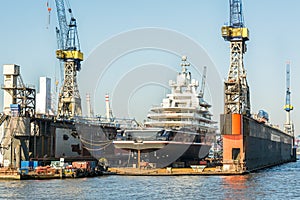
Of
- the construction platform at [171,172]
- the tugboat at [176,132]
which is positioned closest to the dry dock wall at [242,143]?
the construction platform at [171,172]

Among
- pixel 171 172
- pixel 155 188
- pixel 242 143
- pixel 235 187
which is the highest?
pixel 242 143

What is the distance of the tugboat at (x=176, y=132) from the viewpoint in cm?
9312

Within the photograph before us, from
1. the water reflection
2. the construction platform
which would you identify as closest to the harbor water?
the water reflection

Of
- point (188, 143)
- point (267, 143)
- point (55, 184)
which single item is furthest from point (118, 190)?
point (267, 143)

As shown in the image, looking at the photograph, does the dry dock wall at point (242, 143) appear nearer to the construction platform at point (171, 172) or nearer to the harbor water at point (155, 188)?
the construction platform at point (171, 172)

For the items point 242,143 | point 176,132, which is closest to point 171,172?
point 242,143

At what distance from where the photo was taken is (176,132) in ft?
322

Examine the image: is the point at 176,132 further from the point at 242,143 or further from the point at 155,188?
the point at 155,188

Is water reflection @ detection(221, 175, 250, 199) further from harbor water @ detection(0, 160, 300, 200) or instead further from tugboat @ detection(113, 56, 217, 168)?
tugboat @ detection(113, 56, 217, 168)

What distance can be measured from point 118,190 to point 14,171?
20.0 m

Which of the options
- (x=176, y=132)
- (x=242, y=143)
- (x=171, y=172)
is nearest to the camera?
(x=171, y=172)

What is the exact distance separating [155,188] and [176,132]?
119ft

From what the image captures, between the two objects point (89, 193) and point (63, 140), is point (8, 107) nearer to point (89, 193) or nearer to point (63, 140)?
point (63, 140)

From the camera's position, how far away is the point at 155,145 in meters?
91.9
